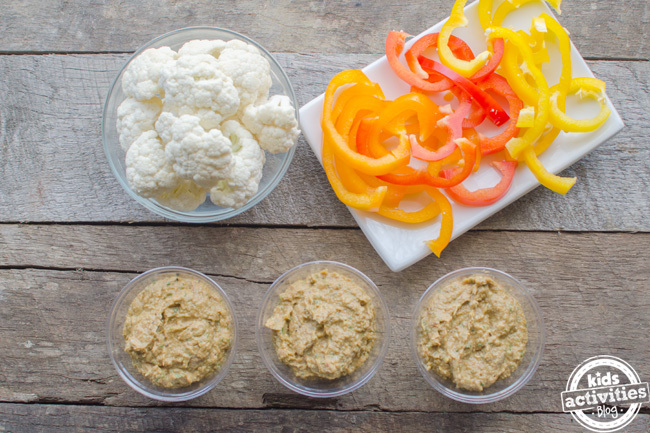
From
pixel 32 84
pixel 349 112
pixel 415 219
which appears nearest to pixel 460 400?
pixel 415 219

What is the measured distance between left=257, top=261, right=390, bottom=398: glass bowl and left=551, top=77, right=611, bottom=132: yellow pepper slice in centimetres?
98

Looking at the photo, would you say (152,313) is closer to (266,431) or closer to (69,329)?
(69,329)

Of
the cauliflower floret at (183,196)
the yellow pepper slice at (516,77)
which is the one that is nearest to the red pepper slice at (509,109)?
the yellow pepper slice at (516,77)

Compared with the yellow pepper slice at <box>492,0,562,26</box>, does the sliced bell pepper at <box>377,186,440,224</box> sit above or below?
below

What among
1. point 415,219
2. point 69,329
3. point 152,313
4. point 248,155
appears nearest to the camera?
point 248,155

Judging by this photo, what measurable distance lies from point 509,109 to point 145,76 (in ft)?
4.65

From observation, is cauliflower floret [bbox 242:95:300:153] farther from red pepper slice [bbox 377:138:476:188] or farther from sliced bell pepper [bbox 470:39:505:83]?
sliced bell pepper [bbox 470:39:505:83]

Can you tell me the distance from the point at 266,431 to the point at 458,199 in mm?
1250

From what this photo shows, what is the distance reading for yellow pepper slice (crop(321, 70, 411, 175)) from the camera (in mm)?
1783

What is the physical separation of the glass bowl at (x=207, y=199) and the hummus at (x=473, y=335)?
0.81m

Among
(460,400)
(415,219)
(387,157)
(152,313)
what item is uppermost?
(387,157)

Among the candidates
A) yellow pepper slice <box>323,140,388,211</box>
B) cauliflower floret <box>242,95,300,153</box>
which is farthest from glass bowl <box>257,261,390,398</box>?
cauliflower floret <box>242,95,300,153</box>

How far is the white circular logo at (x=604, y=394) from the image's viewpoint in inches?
77.4

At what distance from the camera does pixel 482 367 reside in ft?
5.80
